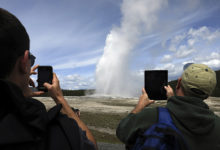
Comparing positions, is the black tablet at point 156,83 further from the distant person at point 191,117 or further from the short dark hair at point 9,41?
the short dark hair at point 9,41

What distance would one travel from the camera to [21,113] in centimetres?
145

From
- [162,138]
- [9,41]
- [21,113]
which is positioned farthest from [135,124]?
[9,41]

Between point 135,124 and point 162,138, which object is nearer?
point 162,138

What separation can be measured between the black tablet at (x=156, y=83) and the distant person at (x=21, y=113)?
185 cm

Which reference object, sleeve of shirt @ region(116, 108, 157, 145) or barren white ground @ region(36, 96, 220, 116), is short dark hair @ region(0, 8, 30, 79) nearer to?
sleeve of shirt @ region(116, 108, 157, 145)

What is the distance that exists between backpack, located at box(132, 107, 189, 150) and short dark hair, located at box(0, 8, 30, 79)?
1669mm

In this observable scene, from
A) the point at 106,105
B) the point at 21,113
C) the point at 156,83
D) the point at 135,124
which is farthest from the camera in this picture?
the point at 106,105

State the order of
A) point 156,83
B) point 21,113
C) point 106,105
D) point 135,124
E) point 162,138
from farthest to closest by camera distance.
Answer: point 106,105, point 156,83, point 135,124, point 162,138, point 21,113

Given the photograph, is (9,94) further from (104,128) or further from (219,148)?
(104,128)

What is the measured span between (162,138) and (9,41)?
1.91 meters

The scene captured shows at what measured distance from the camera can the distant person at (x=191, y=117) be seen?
2.39 metres

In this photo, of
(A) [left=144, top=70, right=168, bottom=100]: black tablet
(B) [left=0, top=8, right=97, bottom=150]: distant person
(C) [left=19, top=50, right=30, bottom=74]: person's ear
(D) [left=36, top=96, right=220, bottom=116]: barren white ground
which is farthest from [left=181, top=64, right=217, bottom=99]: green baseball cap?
(D) [left=36, top=96, right=220, bottom=116]: barren white ground

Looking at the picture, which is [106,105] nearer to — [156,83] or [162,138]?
[156,83]

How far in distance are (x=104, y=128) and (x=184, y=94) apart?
16855 mm
